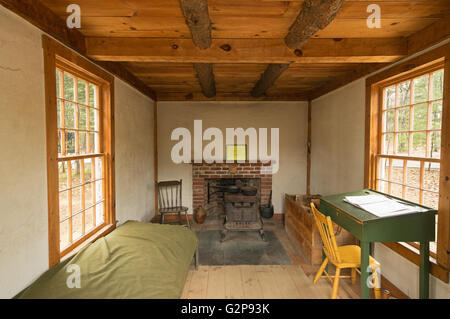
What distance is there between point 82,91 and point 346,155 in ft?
11.5

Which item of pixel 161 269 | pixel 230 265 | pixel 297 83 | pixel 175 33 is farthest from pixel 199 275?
pixel 297 83

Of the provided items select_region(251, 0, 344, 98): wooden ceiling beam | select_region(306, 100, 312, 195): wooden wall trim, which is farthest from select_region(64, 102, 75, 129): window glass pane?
select_region(306, 100, 312, 195): wooden wall trim

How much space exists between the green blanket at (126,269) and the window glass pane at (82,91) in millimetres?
1443

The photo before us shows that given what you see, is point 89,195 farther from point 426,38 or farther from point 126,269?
point 426,38

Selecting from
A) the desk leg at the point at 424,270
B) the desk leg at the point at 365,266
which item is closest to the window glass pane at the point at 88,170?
the desk leg at the point at 365,266

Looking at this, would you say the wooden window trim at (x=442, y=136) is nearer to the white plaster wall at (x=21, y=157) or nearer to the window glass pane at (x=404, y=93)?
the window glass pane at (x=404, y=93)

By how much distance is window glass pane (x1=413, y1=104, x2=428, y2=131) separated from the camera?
89.0 inches

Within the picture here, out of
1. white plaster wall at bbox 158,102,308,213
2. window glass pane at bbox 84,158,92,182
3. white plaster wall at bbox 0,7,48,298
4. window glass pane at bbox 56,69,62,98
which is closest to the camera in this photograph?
white plaster wall at bbox 0,7,48,298

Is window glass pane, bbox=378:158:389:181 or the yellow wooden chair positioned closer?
the yellow wooden chair

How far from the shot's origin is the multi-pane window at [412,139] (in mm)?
2176

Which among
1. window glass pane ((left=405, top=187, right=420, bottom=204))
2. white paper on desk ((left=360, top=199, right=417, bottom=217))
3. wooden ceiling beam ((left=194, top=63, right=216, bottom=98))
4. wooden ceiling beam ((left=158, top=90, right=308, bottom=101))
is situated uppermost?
wooden ceiling beam ((left=158, top=90, right=308, bottom=101))

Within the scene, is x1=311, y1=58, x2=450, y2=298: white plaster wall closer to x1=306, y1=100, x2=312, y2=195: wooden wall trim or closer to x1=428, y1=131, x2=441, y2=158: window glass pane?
x1=306, y1=100, x2=312, y2=195: wooden wall trim

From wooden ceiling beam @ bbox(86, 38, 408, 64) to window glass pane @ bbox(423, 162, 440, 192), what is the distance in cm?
110
